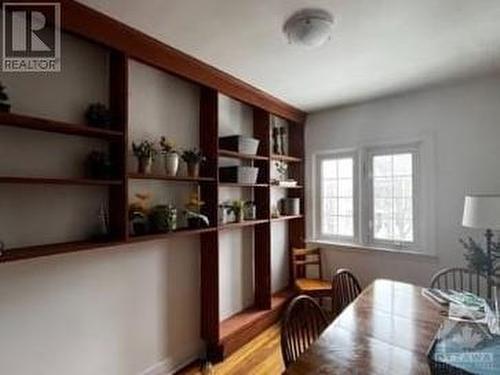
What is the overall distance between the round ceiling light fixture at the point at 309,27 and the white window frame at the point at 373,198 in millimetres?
1855

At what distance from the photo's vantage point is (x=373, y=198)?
3.78m

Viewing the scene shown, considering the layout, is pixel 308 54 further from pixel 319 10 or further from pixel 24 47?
pixel 24 47

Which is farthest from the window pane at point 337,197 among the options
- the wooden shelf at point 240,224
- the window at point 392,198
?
the wooden shelf at point 240,224

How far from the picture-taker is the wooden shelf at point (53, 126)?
1.60 metres

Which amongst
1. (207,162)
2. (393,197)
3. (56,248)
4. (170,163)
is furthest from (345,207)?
(56,248)

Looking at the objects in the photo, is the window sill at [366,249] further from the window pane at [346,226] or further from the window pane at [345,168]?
the window pane at [345,168]

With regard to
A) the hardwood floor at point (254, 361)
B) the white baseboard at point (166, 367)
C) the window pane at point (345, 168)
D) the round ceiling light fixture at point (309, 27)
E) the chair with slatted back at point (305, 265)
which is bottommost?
the hardwood floor at point (254, 361)

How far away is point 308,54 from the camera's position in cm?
255

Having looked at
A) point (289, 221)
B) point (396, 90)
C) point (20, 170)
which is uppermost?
point (396, 90)

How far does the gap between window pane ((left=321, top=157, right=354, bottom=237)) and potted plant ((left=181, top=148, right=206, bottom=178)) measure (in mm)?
2002

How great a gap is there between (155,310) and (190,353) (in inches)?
22.8

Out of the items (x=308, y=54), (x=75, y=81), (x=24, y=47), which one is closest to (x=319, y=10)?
(x=308, y=54)

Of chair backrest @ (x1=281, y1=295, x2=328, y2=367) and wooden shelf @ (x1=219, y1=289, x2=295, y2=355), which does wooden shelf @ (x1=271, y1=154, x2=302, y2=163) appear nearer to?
wooden shelf @ (x1=219, y1=289, x2=295, y2=355)

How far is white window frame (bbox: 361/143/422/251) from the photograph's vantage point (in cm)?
348
